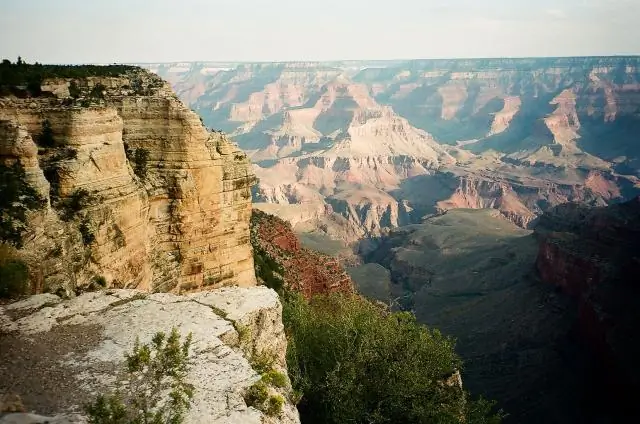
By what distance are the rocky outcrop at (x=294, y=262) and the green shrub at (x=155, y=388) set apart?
75.6ft

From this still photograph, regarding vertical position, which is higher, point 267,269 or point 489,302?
point 267,269

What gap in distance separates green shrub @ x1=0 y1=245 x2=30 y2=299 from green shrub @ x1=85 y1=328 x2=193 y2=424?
442cm

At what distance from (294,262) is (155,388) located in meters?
30.9

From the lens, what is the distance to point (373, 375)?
61.2ft

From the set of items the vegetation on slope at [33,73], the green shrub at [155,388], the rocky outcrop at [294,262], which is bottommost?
the rocky outcrop at [294,262]

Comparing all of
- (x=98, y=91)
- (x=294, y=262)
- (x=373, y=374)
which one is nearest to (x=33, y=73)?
(x=98, y=91)

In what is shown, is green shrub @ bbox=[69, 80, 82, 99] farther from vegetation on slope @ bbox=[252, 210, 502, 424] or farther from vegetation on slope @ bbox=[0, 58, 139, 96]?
vegetation on slope @ bbox=[252, 210, 502, 424]

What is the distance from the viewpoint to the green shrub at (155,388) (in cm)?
878

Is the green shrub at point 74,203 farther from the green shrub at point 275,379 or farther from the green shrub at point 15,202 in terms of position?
the green shrub at point 275,379

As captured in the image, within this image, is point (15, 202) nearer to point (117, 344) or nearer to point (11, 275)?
point (11, 275)

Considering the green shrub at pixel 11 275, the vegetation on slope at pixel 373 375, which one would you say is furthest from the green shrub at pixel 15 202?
the vegetation on slope at pixel 373 375

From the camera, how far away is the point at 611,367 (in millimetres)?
40656

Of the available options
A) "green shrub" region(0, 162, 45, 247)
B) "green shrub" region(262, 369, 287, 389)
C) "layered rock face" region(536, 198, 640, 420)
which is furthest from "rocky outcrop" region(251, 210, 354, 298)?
"layered rock face" region(536, 198, 640, 420)

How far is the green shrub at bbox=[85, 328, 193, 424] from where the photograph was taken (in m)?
8.78
